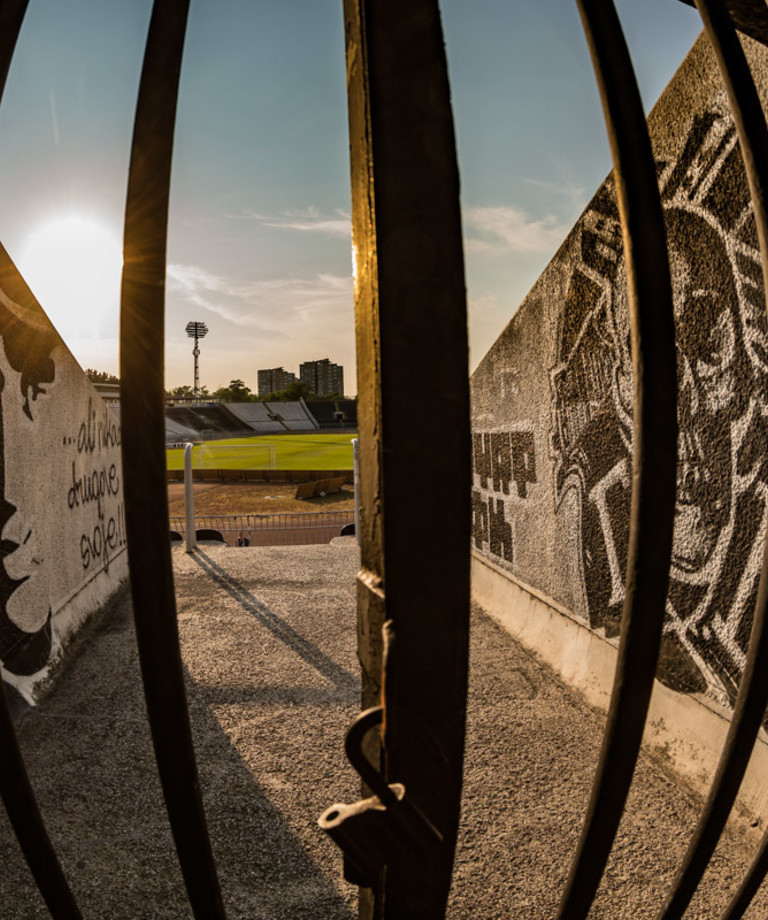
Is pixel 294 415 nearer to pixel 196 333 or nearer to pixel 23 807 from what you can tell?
pixel 196 333

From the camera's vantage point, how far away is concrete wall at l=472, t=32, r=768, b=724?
9.61 feet

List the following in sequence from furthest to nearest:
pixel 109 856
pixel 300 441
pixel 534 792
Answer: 1. pixel 300 441
2. pixel 534 792
3. pixel 109 856

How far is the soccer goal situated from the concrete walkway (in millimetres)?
34155

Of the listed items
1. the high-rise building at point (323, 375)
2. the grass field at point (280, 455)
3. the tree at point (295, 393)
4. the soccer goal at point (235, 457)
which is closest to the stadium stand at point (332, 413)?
the tree at point (295, 393)

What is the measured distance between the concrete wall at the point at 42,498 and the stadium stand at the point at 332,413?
2982 inches

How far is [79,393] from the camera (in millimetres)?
6660

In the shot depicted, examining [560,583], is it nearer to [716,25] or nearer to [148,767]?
[148,767]

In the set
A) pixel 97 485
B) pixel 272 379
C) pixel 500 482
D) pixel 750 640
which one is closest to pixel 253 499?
pixel 97 485

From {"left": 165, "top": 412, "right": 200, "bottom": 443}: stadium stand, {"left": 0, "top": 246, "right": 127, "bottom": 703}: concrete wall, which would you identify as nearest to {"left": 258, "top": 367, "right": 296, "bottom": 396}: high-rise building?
{"left": 165, "top": 412, "right": 200, "bottom": 443}: stadium stand

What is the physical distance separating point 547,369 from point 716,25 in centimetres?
425

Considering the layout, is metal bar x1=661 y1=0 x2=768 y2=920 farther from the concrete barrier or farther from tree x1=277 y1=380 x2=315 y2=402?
tree x1=277 y1=380 x2=315 y2=402

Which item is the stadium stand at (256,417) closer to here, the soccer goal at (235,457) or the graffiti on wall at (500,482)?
the soccer goal at (235,457)

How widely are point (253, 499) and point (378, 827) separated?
88.5 ft

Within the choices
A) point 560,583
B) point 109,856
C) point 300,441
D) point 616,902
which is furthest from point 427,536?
point 300,441
